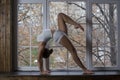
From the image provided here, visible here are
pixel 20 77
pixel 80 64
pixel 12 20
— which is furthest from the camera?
pixel 12 20

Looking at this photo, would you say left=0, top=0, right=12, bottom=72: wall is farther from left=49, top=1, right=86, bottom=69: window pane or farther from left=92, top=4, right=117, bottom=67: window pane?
left=92, top=4, right=117, bottom=67: window pane

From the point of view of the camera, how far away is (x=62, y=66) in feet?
17.6

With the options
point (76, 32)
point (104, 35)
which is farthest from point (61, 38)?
point (104, 35)

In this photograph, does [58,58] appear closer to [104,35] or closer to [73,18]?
[73,18]

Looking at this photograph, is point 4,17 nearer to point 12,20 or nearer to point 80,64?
point 12,20

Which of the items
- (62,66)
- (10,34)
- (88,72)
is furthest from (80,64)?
(10,34)

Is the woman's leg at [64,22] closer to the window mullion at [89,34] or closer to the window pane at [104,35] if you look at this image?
the window mullion at [89,34]

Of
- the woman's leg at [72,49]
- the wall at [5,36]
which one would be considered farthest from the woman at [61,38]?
the wall at [5,36]

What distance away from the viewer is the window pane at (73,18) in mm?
5359

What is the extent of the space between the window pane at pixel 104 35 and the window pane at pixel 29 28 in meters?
1.11

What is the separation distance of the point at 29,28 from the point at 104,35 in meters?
1.48

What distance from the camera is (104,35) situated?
17.7ft

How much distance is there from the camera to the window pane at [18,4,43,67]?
5.36 metres

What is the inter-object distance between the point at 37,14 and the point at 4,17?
2.16 feet
